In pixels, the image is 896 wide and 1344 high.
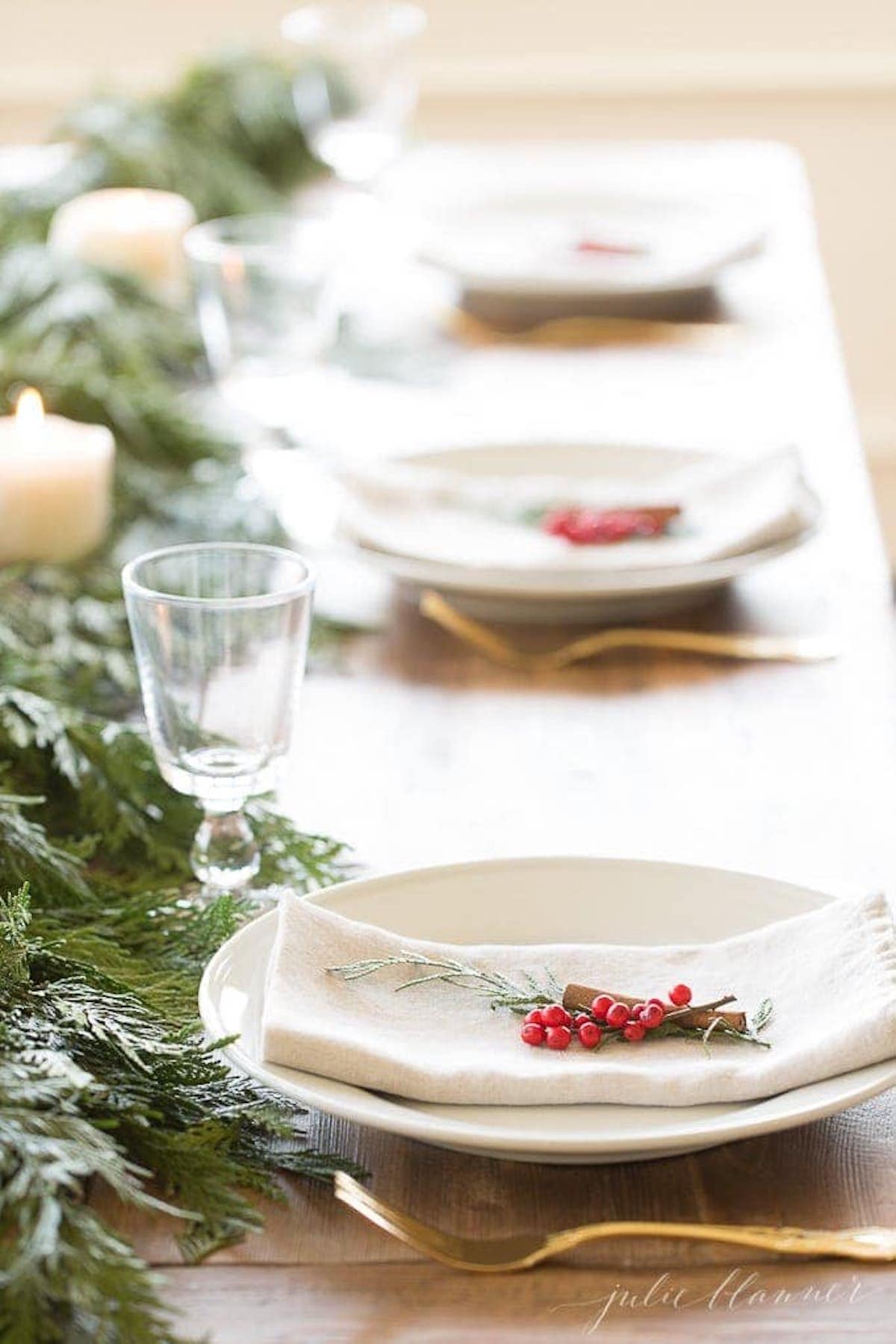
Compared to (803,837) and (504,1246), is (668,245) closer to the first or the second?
(803,837)

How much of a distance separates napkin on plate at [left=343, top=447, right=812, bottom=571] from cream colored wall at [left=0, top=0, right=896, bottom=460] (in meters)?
2.48

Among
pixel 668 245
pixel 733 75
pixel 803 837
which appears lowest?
pixel 733 75

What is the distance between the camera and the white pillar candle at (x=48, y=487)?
1340mm

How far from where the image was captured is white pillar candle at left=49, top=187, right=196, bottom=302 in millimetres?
1892

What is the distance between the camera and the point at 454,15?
145 inches

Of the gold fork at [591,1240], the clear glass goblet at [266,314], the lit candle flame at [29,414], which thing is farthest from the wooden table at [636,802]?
the lit candle flame at [29,414]

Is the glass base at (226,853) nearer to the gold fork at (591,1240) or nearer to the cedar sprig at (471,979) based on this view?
the cedar sprig at (471,979)

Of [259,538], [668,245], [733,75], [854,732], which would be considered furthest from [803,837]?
[733,75]

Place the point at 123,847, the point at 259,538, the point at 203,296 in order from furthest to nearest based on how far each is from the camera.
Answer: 1. the point at 203,296
2. the point at 259,538
3. the point at 123,847

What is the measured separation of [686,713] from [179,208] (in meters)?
1.03

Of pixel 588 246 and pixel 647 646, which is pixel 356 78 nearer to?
pixel 588 246

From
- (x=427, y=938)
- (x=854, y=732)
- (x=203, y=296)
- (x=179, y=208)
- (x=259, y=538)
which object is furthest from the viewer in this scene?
(x=179, y=208)

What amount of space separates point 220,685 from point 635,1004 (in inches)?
9.7

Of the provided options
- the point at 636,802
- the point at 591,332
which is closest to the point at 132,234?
the point at 591,332
